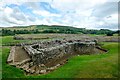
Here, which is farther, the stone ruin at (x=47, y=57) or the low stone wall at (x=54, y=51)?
the low stone wall at (x=54, y=51)

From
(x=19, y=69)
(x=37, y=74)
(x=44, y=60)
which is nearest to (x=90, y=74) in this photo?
(x=37, y=74)

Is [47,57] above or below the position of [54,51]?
below

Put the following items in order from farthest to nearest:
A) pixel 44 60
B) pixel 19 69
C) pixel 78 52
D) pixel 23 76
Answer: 1. pixel 78 52
2. pixel 44 60
3. pixel 19 69
4. pixel 23 76

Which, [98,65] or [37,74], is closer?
[37,74]

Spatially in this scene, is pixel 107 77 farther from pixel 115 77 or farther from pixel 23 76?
pixel 23 76

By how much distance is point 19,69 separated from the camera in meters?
21.3

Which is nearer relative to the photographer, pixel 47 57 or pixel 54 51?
pixel 47 57

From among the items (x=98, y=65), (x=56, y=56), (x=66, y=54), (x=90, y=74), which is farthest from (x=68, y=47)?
(x=90, y=74)

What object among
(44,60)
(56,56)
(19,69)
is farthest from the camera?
(56,56)

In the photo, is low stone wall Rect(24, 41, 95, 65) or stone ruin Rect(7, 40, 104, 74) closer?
stone ruin Rect(7, 40, 104, 74)

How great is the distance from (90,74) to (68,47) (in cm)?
1884

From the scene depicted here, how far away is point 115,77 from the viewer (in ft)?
59.9

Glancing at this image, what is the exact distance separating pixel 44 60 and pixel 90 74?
8997 millimetres

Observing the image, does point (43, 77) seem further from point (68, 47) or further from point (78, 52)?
point (78, 52)
